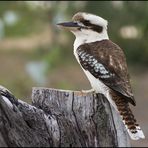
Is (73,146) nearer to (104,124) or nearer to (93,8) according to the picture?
(104,124)

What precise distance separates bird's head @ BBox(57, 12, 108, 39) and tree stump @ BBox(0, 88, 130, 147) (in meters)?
0.87

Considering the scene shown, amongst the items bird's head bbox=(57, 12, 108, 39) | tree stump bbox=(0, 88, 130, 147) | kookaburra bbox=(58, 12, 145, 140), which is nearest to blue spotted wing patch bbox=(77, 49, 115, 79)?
kookaburra bbox=(58, 12, 145, 140)

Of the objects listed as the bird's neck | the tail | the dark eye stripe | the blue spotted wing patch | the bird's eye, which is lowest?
the tail

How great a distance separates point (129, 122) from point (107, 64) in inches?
21.6

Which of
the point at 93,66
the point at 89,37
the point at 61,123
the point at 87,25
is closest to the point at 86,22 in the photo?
the point at 87,25

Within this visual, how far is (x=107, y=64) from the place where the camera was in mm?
3902

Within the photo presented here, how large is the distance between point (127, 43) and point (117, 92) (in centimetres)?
850

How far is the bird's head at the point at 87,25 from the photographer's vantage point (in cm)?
415

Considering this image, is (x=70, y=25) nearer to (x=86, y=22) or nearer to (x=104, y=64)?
(x=86, y=22)

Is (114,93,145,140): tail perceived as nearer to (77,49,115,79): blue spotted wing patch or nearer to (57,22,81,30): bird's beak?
(77,49,115,79): blue spotted wing patch

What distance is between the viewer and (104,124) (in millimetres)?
3205

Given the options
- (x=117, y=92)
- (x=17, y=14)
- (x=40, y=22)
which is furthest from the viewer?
(x=40, y=22)


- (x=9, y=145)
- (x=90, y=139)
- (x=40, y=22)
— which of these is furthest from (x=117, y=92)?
(x=40, y=22)

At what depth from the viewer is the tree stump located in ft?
10.2
